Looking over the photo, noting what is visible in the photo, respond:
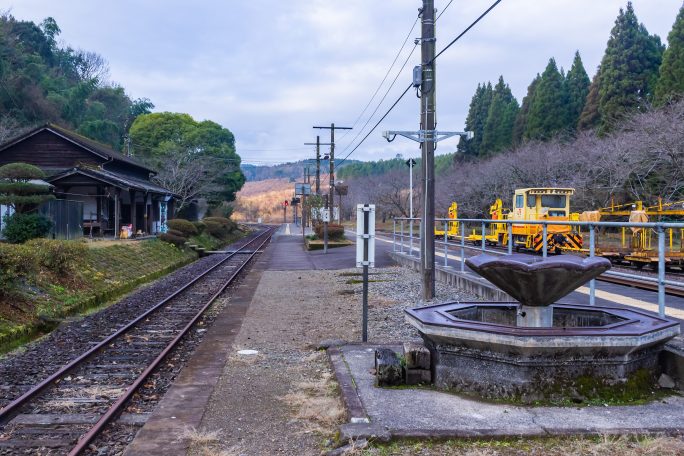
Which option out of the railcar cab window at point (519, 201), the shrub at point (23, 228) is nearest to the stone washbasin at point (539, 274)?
the shrub at point (23, 228)

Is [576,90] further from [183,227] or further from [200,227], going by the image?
[183,227]

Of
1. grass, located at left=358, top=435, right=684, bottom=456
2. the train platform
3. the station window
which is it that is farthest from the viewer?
the station window

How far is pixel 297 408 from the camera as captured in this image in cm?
625

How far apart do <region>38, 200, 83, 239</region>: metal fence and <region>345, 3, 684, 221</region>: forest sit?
77.9 feet

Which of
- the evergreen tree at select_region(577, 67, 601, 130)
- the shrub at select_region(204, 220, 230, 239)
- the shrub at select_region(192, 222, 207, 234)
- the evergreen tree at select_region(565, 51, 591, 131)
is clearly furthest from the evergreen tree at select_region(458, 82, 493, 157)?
the shrub at select_region(192, 222, 207, 234)

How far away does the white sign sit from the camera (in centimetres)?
872

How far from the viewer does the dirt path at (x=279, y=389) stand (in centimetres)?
532

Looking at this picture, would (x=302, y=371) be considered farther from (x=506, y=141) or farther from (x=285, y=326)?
(x=506, y=141)

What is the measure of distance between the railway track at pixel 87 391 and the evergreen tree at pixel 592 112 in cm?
3984

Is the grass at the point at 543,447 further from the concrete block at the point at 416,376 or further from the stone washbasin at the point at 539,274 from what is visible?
the stone washbasin at the point at 539,274

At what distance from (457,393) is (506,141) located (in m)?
55.5

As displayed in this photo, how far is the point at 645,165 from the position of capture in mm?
27234

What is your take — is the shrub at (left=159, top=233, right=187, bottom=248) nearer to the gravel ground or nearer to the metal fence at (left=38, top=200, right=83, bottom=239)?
the metal fence at (left=38, top=200, right=83, bottom=239)

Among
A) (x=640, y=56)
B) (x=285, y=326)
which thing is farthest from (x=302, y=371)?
(x=640, y=56)
